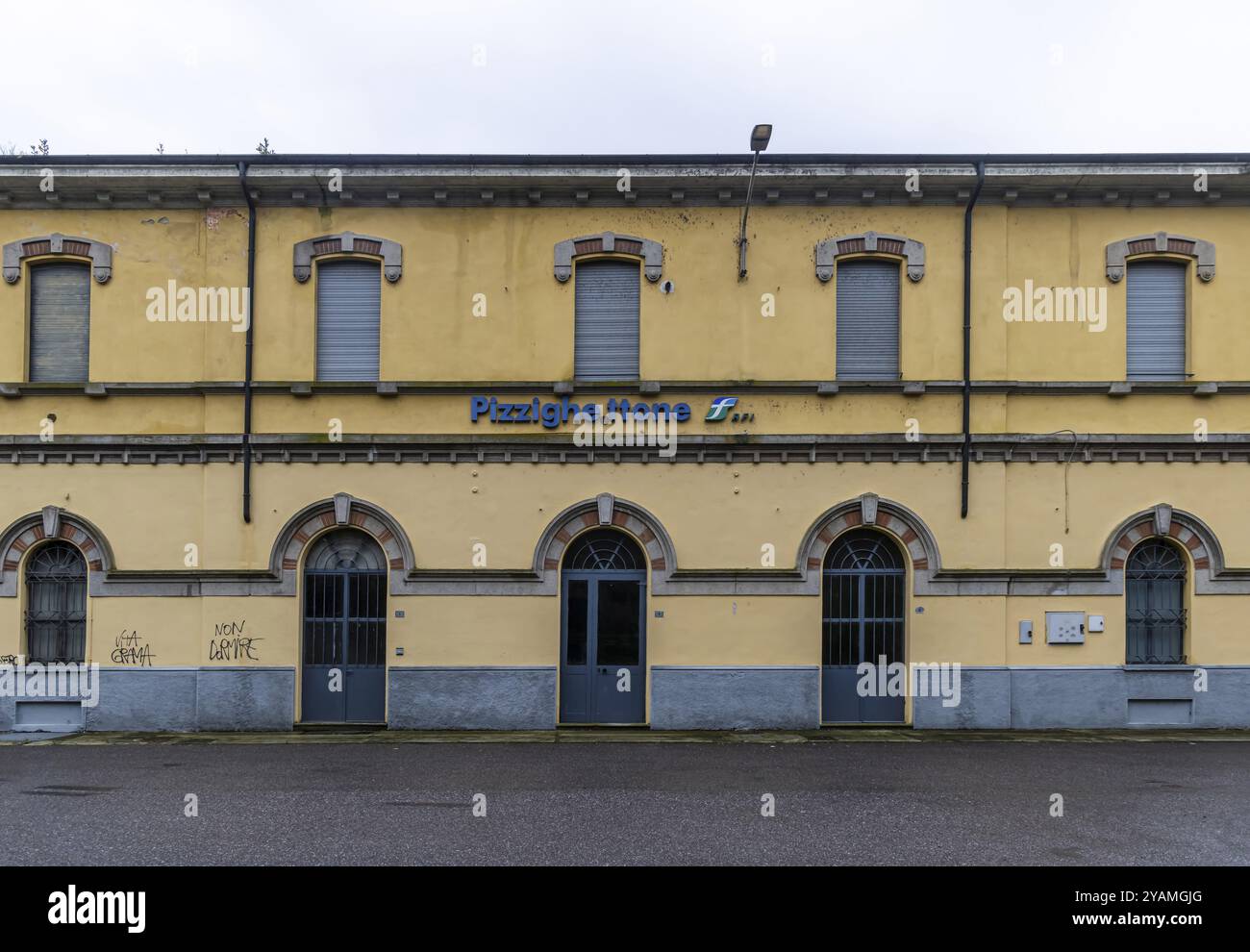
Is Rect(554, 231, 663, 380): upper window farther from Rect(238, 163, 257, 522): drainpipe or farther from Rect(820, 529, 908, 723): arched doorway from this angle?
Rect(238, 163, 257, 522): drainpipe

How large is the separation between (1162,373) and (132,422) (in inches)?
621

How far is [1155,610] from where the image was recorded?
14.5 metres

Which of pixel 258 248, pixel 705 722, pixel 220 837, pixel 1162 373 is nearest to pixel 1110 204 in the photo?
pixel 1162 373

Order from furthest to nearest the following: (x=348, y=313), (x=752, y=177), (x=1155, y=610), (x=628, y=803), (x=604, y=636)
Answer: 1. (x=348, y=313)
2. (x=1155, y=610)
3. (x=604, y=636)
4. (x=752, y=177)
5. (x=628, y=803)

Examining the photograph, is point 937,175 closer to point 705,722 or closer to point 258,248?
point 705,722

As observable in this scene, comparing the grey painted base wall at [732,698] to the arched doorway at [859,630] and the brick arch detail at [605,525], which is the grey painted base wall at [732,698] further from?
the brick arch detail at [605,525]

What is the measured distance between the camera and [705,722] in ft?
46.3

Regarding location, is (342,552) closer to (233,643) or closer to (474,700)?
(233,643)

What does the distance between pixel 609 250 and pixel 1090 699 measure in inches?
391

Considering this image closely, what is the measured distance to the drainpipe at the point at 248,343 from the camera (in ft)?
46.7

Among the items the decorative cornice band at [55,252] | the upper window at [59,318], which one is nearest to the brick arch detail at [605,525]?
the upper window at [59,318]

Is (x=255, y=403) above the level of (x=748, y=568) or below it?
above

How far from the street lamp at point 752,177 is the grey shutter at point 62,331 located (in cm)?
1000

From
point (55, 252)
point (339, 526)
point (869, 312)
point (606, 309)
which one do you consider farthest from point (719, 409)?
point (55, 252)
